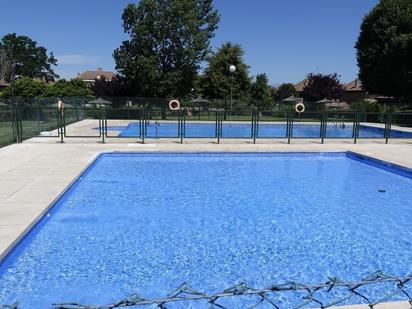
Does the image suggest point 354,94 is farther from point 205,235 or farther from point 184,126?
point 205,235

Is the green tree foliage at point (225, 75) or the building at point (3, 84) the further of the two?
the building at point (3, 84)

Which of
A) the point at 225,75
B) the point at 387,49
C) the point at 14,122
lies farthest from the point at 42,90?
the point at 387,49

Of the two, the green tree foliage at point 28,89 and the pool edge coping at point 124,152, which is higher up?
the green tree foliage at point 28,89

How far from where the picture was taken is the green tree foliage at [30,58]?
273ft

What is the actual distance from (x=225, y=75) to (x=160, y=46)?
11.6 meters

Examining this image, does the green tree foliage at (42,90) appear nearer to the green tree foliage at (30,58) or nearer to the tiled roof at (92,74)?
the green tree foliage at (30,58)

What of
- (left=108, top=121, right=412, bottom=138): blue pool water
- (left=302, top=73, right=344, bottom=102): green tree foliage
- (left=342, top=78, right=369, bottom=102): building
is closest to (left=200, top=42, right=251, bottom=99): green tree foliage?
(left=302, top=73, right=344, bottom=102): green tree foliage

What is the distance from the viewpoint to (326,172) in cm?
1273

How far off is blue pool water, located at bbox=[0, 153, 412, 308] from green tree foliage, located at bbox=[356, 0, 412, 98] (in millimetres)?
22820

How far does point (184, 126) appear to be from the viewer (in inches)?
696

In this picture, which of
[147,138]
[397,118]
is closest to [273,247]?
[147,138]

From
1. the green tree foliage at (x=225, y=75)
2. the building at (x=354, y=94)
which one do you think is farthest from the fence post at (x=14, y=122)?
the building at (x=354, y=94)

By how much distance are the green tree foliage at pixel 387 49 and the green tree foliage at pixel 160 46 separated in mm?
13659

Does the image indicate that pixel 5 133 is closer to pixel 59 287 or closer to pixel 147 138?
pixel 147 138
